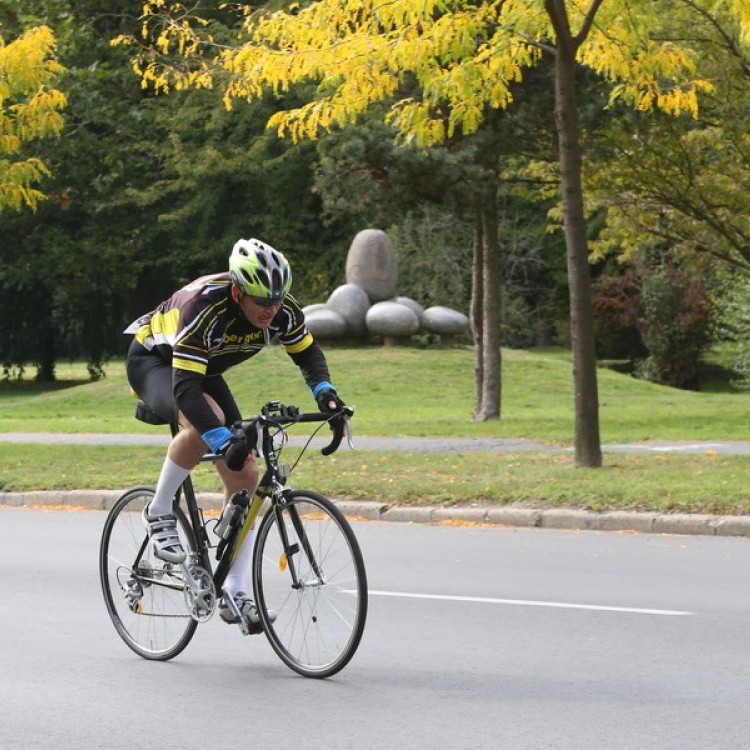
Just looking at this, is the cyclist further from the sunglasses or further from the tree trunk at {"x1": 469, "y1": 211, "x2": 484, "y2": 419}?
the tree trunk at {"x1": 469, "y1": 211, "x2": 484, "y2": 419}

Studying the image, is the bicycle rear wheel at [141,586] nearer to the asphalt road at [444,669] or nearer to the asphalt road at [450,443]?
the asphalt road at [444,669]

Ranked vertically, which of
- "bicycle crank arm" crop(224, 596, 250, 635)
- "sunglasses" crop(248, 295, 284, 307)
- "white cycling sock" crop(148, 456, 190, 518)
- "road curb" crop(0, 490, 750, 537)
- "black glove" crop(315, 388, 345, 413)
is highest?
"sunglasses" crop(248, 295, 284, 307)

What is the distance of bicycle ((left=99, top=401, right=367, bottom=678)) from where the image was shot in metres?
6.28

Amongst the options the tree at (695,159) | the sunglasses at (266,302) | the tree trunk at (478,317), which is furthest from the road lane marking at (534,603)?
the tree trunk at (478,317)

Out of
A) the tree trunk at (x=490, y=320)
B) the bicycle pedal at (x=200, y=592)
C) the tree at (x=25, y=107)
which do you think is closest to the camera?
the bicycle pedal at (x=200, y=592)

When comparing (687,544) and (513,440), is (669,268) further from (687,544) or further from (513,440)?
(687,544)

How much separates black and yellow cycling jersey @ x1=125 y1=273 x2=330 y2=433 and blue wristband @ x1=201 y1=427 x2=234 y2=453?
4 cm

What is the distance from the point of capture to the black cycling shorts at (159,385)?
6.81 meters

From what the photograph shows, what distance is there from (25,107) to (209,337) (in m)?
12.1

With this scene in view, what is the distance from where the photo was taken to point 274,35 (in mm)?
15484

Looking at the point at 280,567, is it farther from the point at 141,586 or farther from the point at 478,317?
the point at 478,317

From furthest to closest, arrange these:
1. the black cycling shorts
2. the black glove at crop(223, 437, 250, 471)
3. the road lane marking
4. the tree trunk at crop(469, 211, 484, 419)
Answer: the tree trunk at crop(469, 211, 484, 419)
the road lane marking
the black cycling shorts
the black glove at crop(223, 437, 250, 471)

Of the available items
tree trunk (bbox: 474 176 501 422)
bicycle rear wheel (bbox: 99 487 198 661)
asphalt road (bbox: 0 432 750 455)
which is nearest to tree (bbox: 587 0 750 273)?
tree trunk (bbox: 474 176 501 422)

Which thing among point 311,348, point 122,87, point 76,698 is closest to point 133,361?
point 311,348
